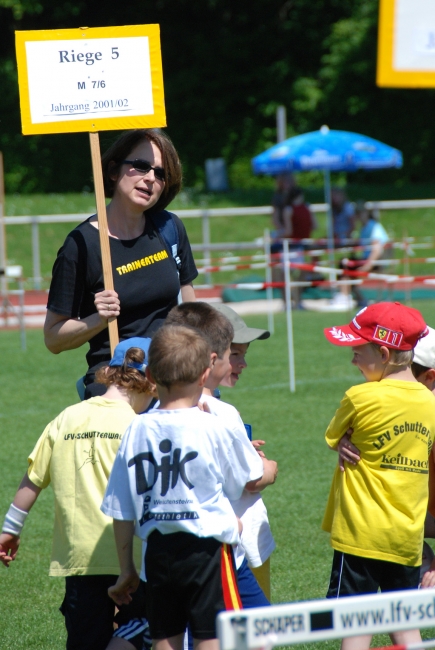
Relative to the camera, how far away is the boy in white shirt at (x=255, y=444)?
338 cm

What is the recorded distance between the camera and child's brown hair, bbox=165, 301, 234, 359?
3492 mm

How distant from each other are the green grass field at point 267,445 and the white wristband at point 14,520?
88 centimetres

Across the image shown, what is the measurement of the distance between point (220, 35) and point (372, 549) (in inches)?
1481

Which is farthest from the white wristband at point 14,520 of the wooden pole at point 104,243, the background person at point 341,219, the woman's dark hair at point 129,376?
the background person at point 341,219

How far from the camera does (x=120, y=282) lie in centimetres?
403

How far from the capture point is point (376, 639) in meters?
4.40

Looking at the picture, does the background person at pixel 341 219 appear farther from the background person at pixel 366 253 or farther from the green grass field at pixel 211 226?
the green grass field at pixel 211 226

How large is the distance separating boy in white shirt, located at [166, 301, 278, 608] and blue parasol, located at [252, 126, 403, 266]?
16259mm

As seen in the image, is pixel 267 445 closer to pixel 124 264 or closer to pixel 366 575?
pixel 124 264

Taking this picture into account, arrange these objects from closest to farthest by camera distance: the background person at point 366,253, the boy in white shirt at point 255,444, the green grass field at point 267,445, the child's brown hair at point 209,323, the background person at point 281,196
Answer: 1. the boy in white shirt at point 255,444
2. the child's brown hair at point 209,323
3. the green grass field at point 267,445
4. the background person at point 366,253
5. the background person at point 281,196

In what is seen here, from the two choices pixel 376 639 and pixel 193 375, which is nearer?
pixel 193 375

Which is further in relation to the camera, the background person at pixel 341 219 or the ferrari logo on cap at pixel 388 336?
the background person at pixel 341 219

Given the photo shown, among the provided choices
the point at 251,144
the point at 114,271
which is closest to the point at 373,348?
the point at 114,271

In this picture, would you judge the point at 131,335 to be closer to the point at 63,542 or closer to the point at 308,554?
the point at 63,542
